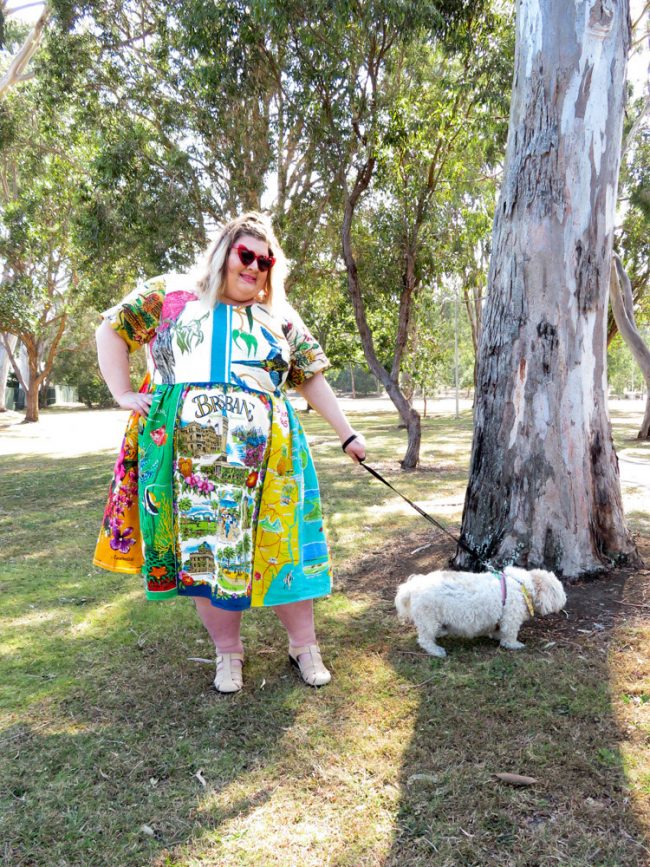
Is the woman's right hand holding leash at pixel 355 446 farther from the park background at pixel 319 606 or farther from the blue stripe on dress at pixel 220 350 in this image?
the park background at pixel 319 606

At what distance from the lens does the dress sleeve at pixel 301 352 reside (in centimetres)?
270

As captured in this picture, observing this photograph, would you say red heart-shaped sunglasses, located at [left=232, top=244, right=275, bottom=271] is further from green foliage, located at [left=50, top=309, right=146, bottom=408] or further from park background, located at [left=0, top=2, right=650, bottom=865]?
green foliage, located at [left=50, top=309, right=146, bottom=408]

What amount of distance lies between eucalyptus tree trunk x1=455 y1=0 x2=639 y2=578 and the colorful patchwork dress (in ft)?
4.67

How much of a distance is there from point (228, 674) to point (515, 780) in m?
1.19

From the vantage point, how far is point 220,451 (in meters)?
2.42

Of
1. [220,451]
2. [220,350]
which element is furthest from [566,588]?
[220,350]

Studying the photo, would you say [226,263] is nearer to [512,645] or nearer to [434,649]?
[434,649]

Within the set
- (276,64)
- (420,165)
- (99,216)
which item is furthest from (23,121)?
(420,165)

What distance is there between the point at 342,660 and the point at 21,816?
142cm

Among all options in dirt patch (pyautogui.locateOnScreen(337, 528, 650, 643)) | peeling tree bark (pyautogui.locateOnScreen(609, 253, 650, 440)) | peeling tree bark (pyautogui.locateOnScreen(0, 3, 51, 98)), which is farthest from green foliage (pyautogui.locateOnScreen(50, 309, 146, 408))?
dirt patch (pyautogui.locateOnScreen(337, 528, 650, 643))

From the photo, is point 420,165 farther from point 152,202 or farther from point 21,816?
point 21,816

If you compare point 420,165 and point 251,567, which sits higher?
point 420,165

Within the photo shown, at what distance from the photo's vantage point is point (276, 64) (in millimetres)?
9406

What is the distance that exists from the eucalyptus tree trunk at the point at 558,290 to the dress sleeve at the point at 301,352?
4.34ft
